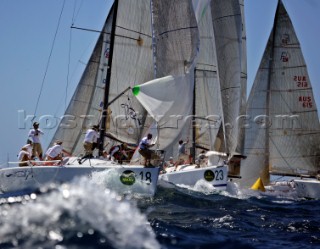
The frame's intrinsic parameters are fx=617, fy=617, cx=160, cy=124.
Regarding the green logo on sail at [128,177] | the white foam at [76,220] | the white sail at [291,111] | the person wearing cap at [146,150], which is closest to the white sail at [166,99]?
the person wearing cap at [146,150]

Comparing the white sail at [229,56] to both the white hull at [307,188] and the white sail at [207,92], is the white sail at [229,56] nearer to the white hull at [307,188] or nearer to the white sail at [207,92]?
the white sail at [207,92]

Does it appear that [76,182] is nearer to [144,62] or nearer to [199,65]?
[144,62]

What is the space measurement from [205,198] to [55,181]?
5.42 metres

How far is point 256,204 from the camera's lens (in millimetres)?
21547

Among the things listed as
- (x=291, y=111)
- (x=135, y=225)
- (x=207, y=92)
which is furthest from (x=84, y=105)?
Result: (x=135, y=225)

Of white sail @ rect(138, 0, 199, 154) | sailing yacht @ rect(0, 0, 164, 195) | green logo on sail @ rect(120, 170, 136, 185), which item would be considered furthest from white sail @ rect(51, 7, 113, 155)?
green logo on sail @ rect(120, 170, 136, 185)

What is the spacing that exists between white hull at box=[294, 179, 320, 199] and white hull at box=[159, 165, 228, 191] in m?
7.20

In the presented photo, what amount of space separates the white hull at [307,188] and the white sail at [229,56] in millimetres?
4471

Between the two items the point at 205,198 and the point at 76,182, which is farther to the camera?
the point at 205,198

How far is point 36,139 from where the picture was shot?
72.8 ft

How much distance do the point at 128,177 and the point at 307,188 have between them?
47.5 feet

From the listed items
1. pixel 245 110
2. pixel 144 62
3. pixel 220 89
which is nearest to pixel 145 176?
pixel 144 62

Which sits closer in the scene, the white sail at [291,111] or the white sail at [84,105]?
the white sail at [84,105]

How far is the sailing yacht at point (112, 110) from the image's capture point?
1947 centimetres
